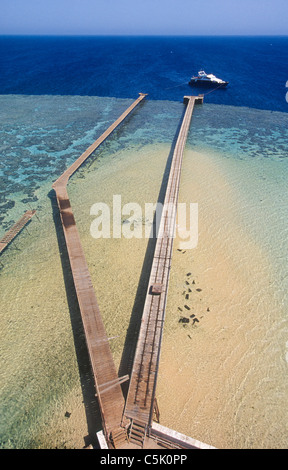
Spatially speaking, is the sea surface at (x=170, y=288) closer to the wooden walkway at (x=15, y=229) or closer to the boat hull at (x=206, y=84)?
the wooden walkway at (x=15, y=229)

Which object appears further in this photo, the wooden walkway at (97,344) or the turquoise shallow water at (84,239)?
the turquoise shallow water at (84,239)

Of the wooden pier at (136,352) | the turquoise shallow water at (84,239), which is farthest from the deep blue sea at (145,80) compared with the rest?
the wooden pier at (136,352)

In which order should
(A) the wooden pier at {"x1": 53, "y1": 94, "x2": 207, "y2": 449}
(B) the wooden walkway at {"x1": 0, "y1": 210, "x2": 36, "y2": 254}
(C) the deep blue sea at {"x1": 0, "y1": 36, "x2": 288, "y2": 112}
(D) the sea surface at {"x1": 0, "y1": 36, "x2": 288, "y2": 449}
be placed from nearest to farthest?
(A) the wooden pier at {"x1": 53, "y1": 94, "x2": 207, "y2": 449}, (D) the sea surface at {"x1": 0, "y1": 36, "x2": 288, "y2": 449}, (B) the wooden walkway at {"x1": 0, "y1": 210, "x2": 36, "y2": 254}, (C) the deep blue sea at {"x1": 0, "y1": 36, "x2": 288, "y2": 112}

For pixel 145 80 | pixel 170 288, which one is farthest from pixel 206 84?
pixel 170 288

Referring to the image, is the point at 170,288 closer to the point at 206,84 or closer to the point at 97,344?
the point at 97,344

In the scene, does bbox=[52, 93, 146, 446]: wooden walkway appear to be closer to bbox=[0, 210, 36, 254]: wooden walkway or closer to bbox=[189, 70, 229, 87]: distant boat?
bbox=[0, 210, 36, 254]: wooden walkway

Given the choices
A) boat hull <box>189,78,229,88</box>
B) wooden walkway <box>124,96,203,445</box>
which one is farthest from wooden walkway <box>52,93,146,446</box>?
boat hull <box>189,78,229,88</box>
